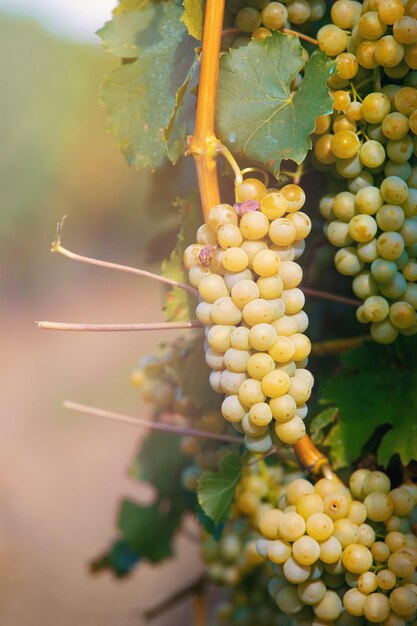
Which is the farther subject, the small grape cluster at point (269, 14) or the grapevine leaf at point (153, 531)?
the grapevine leaf at point (153, 531)

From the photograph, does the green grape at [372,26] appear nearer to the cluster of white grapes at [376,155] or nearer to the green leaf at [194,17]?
the cluster of white grapes at [376,155]

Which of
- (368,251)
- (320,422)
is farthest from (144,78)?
(320,422)

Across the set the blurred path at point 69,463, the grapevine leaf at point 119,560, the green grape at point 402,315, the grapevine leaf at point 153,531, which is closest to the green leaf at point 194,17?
the green grape at point 402,315

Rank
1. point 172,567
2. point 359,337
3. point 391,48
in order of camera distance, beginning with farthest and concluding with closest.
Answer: point 172,567, point 359,337, point 391,48

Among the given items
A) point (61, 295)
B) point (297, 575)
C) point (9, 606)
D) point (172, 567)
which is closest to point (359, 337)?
point (297, 575)

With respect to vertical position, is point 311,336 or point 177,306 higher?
point 177,306

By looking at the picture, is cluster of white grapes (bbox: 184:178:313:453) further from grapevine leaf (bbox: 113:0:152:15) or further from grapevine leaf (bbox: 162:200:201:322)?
grapevine leaf (bbox: 113:0:152:15)

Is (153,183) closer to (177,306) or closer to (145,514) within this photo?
(177,306)
